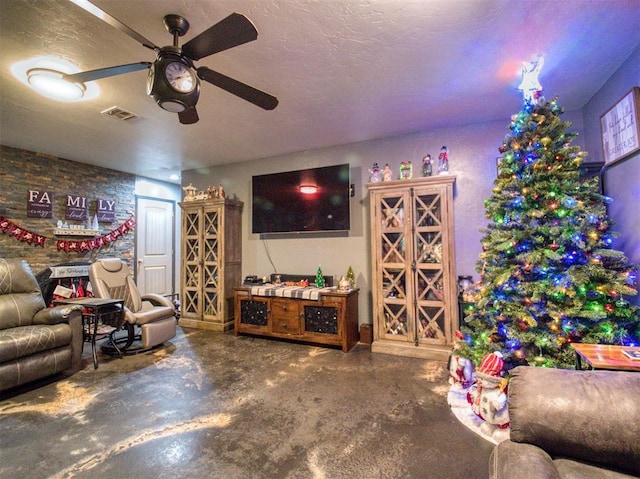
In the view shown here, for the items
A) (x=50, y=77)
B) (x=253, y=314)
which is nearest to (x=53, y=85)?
(x=50, y=77)

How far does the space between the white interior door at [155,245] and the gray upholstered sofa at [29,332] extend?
264cm

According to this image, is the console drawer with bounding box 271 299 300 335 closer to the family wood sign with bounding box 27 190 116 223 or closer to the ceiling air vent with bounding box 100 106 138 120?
the ceiling air vent with bounding box 100 106 138 120

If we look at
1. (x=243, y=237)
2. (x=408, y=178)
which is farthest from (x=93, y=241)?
(x=408, y=178)

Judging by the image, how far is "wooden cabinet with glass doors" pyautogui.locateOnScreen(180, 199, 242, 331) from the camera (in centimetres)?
435

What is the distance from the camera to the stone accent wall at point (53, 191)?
4.00 meters

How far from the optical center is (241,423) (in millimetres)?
2023

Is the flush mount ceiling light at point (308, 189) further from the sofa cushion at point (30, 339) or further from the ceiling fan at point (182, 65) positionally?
the sofa cushion at point (30, 339)

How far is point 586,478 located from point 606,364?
762 millimetres

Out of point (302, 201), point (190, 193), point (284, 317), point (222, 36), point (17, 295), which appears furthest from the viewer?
point (190, 193)

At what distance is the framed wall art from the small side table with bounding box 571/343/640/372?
146 centimetres

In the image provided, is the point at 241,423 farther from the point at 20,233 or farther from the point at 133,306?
the point at 20,233

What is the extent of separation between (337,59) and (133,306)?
3.59m

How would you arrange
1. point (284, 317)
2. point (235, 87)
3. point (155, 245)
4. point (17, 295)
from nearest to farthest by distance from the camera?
1. point (235, 87)
2. point (17, 295)
3. point (284, 317)
4. point (155, 245)

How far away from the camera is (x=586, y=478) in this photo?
0.97 m
